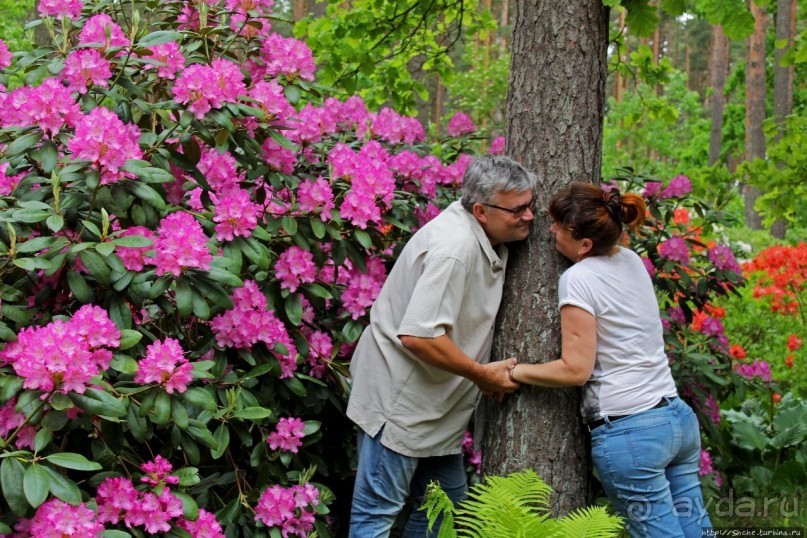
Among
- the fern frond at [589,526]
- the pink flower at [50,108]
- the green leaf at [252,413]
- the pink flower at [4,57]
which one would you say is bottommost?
the fern frond at [589,526]

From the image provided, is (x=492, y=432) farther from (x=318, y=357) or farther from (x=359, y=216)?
(x=359, y=216)

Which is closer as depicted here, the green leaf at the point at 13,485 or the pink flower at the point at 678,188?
the green leaf at the point at 13,485

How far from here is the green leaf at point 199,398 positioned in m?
2.28

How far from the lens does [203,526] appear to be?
2459mm

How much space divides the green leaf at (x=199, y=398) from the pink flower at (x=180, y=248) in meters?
0.33

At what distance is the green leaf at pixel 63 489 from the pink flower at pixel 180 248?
0.60m

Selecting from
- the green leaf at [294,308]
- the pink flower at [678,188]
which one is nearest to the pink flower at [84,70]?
the green leaf at [294,308]

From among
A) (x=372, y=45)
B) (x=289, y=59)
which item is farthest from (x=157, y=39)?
(x=372, y=45)

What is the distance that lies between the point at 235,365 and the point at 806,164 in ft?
13.2

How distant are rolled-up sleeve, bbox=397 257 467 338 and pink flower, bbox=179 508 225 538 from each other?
800mm

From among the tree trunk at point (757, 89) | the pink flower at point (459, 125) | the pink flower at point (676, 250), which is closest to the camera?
the pink flower at point (676, 250)

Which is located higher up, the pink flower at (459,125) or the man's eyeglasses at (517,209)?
the pink flower at (459,125)

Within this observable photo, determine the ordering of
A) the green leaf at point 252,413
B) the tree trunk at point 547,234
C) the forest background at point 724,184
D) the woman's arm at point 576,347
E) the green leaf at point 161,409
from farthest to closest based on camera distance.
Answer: the forest background at point 724,184 → the tree trunk at point 547,234 → the woman's arm at point 576,347 → the green leaf at point 252,413 → the green leaf at point 161,409

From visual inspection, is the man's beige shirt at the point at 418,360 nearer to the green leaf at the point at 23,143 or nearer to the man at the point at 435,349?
the man at the point at 435,349
